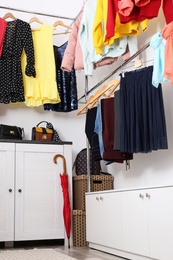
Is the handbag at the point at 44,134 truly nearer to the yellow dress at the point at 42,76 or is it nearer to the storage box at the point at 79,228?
the yellow dress at the point at 42,76

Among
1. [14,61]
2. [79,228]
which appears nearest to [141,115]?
[79,228]

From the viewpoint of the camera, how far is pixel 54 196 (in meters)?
3.34

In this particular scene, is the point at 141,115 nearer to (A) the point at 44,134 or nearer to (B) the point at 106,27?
(B) the point at 106,27

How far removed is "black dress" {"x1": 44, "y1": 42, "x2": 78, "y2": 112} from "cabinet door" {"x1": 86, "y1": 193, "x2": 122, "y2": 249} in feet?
3.29

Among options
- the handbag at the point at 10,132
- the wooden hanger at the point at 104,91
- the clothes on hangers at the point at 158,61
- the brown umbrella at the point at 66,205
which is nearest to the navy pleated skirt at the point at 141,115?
→ the clothes on hangers at the point at 158,61

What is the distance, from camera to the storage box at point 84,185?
342 centimetres

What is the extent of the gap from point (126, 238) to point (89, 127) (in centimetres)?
114

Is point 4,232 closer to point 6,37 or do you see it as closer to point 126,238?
point 126,238

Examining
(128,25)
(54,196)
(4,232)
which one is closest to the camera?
(128,25)

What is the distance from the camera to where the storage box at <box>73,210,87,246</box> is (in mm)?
3291

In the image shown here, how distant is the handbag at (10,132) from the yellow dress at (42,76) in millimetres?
280

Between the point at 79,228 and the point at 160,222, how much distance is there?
135cm

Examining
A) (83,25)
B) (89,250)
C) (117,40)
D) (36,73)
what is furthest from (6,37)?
(89,250)

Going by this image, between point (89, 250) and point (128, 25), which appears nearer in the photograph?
point (128, 25)
